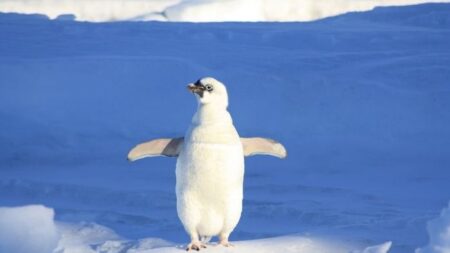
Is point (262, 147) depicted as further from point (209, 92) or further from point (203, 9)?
point (203, 9)

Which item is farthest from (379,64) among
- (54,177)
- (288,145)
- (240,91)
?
(54,177)

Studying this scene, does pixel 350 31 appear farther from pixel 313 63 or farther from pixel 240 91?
pixel 240 91

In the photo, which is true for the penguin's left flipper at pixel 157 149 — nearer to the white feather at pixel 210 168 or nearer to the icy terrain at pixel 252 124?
the white feather at pixel 210 168

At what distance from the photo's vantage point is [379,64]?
8.52 m

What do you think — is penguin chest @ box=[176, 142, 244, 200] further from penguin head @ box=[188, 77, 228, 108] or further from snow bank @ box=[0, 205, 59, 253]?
snow bank @ box=[0, 205, 59, 253]

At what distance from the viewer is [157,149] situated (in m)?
3.30

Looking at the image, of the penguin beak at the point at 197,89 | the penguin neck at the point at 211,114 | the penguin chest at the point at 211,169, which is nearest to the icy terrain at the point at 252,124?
the penguin chest at the point at 211,169

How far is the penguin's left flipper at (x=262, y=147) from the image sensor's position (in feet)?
11.1

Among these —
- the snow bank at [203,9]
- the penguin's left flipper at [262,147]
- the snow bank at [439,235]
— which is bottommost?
the snow bank at [439,235]

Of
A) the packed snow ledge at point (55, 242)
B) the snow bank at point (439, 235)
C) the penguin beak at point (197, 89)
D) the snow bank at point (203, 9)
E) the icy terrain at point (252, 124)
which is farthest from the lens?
the snow bank at point (203, 9)

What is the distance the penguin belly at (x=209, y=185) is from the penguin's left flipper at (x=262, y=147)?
0.13 meters

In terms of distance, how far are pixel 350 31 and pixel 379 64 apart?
1593 mm

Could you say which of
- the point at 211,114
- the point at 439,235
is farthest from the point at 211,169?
the point at 439,235

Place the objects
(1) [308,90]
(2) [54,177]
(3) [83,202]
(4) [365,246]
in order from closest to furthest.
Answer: (4) [365,246], (3) [83,202], (2) [54,177], (1) [308,90]
